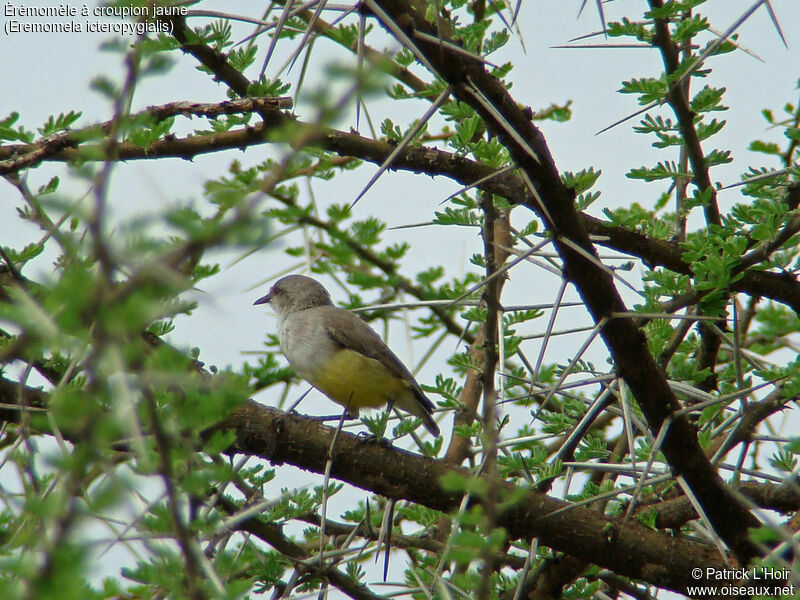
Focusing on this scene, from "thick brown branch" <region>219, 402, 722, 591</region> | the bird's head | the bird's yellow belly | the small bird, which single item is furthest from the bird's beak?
"thick brown branch" <region>219, 402, 722, 591</region>

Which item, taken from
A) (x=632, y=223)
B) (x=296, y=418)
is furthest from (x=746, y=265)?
(x=296, y=418)

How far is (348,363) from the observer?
259 inches

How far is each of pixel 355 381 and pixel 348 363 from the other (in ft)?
0.52

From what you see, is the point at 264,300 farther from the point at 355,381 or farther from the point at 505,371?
the point at 505,371

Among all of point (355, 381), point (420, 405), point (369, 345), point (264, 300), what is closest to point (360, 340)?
point (369, 345)

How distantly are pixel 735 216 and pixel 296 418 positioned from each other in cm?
234

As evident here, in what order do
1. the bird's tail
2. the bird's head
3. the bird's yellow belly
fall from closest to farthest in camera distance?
the bird's yellow belly, the bird's tail, the bird's head

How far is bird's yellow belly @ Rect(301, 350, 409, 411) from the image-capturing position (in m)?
6.46

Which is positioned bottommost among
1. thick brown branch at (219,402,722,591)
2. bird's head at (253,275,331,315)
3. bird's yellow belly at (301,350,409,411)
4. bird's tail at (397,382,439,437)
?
thick brown branch at (219,402,722,591)

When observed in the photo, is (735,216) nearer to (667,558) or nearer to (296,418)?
(667,558)

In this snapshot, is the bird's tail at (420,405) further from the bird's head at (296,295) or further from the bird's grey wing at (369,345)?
the bird's head at (296,295)

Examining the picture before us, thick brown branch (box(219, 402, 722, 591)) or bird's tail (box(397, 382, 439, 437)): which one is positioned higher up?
bird's tail (box(397, 382, 439, 437))

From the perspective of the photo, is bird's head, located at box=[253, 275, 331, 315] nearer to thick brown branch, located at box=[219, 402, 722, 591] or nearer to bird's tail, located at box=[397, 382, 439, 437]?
bird's tail, located at box=[397, 382, 439, 437]

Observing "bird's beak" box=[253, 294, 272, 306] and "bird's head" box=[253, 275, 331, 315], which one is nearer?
"bird's head" box=[253, 275, 331, 315]
